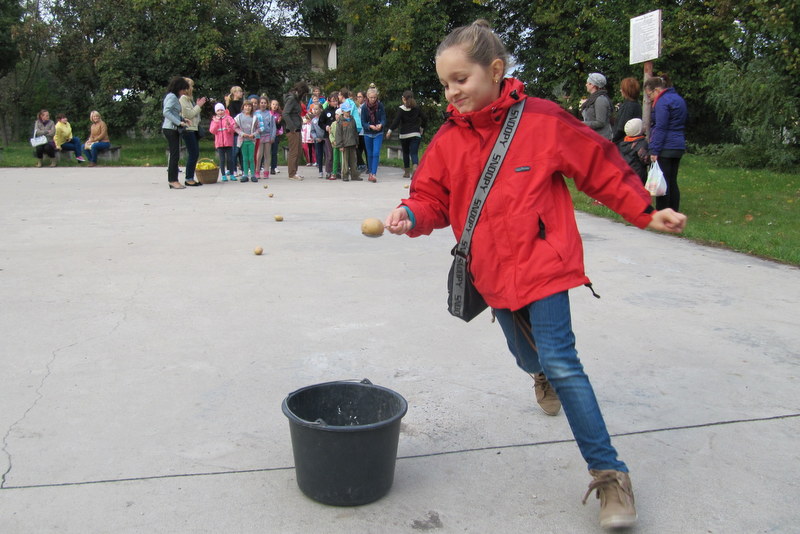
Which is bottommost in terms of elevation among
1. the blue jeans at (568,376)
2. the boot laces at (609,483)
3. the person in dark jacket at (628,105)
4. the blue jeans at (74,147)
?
the boot laces at (609,483)

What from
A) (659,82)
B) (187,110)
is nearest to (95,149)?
(187,110)

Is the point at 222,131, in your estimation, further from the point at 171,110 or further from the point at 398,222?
the point at 398,222

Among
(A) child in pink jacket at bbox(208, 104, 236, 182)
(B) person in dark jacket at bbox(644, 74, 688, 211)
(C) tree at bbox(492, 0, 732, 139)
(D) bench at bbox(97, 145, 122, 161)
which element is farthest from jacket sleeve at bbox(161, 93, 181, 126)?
(C) tree at bbox(492, 0, 732, 139)

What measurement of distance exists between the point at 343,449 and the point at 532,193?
3.65 feet

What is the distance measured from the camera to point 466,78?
2.71m

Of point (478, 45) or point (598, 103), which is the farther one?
point (598, 103)

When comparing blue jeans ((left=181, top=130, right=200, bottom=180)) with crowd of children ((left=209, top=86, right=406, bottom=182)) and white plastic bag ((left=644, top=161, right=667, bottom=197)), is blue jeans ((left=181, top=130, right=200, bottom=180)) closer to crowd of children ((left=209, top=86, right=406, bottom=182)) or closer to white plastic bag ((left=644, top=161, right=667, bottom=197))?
crowd of children ((left=209, top=86, right=406, bottom=182))

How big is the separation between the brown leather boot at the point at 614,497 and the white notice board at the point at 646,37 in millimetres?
8975

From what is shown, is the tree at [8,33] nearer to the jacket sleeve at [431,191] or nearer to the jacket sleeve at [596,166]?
the jacket sleeve at [431,191]

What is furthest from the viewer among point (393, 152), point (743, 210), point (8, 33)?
point (8, 33)

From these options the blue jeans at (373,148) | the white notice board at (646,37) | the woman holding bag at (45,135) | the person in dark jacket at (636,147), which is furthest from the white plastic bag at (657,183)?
the woman holding bag at (45,135)

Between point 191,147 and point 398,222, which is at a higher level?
point 191,147

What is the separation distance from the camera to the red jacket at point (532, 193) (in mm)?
2596

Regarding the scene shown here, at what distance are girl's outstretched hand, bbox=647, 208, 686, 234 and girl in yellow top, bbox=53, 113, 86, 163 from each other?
60.6 ft
